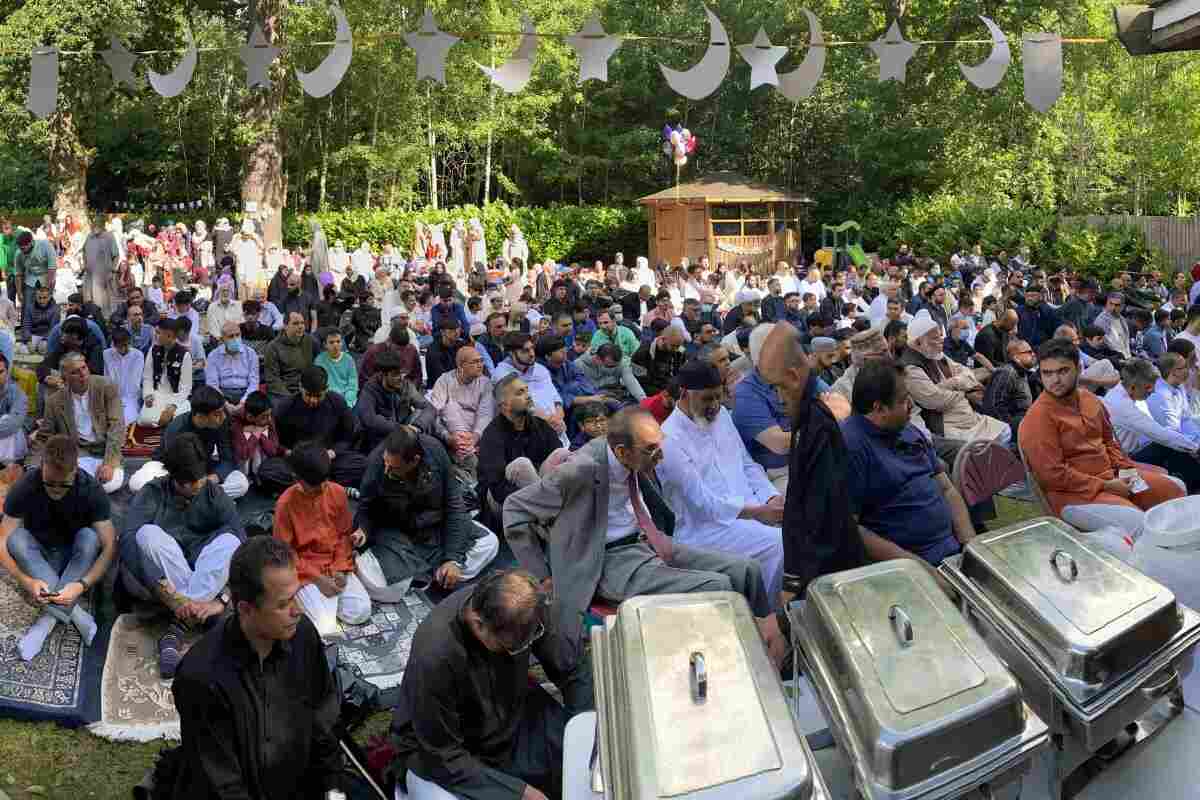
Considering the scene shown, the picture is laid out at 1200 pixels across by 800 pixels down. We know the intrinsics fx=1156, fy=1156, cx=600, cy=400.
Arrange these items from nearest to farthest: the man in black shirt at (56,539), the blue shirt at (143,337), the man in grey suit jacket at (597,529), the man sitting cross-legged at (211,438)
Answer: the man in grey suit jacket at (597,529), the man in black shirt at (56,539), the man sitting cross-legged at (211,438), the blue shirt at (143,337)

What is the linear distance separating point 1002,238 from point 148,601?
23058 mm

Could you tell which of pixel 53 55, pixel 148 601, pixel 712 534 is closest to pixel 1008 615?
pixel 712 534

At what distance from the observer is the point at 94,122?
30.8 meters

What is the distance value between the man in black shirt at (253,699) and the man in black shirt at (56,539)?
2.00 m

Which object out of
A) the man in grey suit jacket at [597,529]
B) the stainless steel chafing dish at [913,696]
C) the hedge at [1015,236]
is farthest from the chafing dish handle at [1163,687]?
the hedge at [1015,236]

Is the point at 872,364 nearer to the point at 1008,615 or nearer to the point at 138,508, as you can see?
the point at 1008,615

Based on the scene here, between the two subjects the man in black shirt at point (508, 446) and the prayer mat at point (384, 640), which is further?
the man in black shirt at point (508, 446)

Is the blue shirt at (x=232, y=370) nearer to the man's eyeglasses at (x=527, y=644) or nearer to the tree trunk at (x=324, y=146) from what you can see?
the man's eyeglasses at (x=527, y=644)

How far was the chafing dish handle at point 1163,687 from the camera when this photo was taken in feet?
9.97

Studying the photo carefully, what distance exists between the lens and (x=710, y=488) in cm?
514

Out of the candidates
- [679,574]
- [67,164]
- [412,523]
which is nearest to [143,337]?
[412,523]

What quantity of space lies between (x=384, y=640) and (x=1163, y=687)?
10.4 ft

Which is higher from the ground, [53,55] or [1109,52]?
[1109,52]

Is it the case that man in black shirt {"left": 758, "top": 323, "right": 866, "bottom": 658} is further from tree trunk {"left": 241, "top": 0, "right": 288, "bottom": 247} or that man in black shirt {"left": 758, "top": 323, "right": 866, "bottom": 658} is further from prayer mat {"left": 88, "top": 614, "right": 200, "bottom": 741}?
tree trunk {"left": 241, "top": 0, "right": 288, "bottom": 247}
